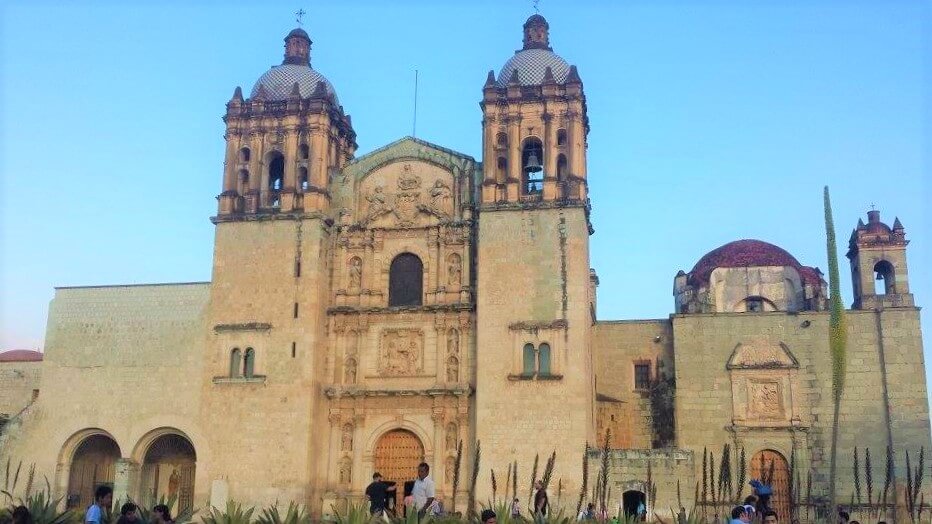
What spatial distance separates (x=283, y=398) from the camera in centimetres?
2858

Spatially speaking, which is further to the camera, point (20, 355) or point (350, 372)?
point (20, 355)

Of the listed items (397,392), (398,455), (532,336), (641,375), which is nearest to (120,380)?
(397,392)

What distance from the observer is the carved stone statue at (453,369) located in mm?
29203

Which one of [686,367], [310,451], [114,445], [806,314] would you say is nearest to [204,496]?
[310,451]

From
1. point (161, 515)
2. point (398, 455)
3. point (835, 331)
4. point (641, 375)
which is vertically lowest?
point (161, 515)

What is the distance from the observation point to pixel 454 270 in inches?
1185

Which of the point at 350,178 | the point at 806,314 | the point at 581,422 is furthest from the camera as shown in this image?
the point at 350,178

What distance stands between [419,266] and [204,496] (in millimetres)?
9173

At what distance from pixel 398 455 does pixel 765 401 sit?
35.8 feet

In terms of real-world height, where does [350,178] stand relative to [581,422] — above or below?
above

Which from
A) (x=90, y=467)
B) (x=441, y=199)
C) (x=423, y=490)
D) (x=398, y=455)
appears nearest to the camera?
(x=423, y=490)

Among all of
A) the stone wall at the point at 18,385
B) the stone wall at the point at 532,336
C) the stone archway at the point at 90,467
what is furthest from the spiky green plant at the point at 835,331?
the stone wall at the point at 18,385

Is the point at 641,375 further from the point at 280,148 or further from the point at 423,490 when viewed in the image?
the point at 423,490

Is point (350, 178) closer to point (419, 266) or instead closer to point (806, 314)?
point (419, 266)
